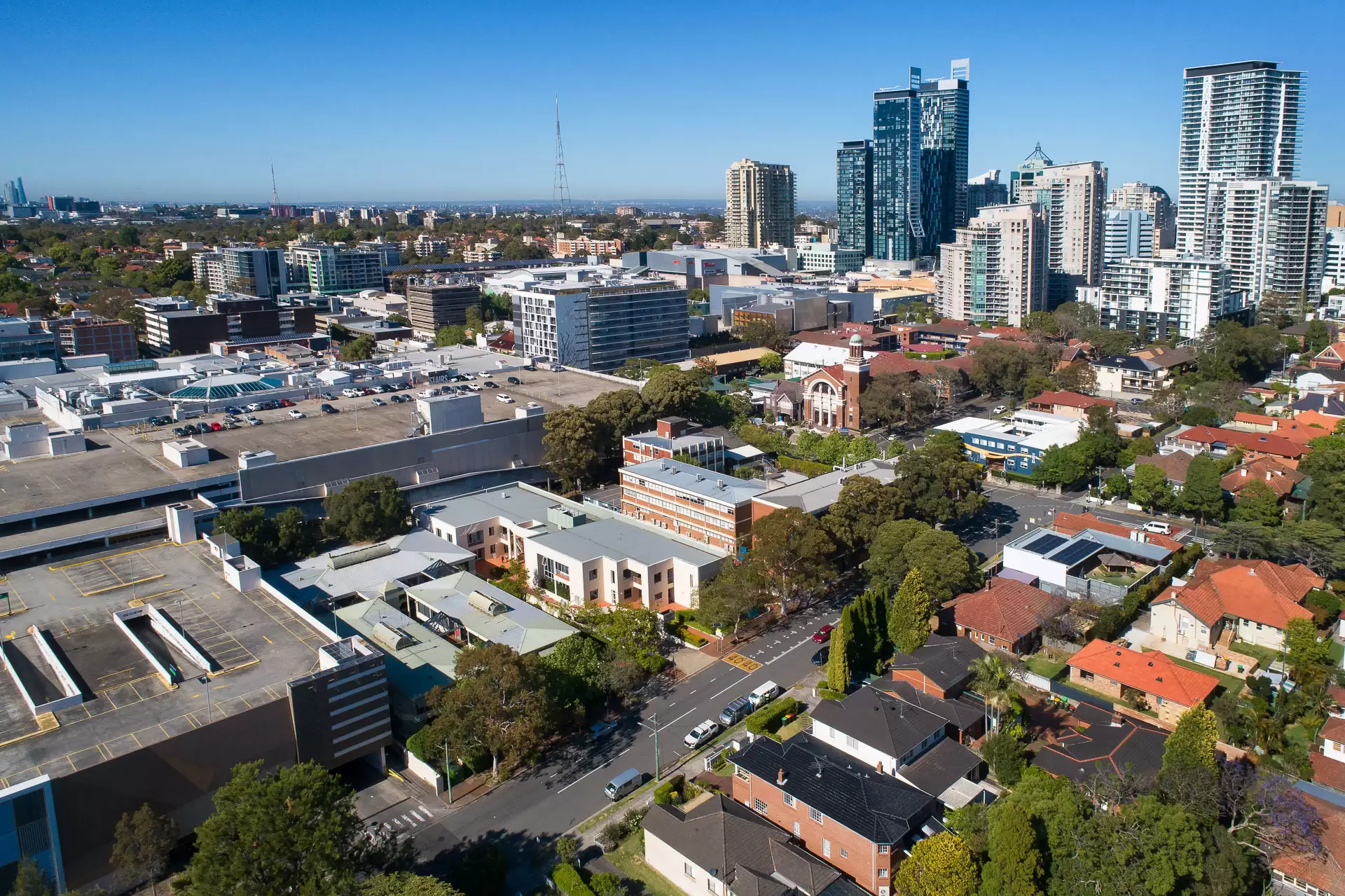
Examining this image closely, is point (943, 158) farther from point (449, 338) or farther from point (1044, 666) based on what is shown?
point (1044, 666)

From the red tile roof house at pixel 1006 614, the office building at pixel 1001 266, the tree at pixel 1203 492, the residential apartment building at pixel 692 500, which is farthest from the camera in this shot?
the office building at pixel 1001 266

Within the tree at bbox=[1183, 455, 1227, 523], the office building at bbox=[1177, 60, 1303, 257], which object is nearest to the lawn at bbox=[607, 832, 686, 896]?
the tree at bbox=[1183, 455, 1227, 523]

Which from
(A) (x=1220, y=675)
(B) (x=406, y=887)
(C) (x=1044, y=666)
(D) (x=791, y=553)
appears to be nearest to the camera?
(B) (x=406, y=887)

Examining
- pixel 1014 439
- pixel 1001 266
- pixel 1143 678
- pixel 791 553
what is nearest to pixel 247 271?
pixel 1001 266

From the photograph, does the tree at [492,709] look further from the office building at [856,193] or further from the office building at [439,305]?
the office building at [856,193]

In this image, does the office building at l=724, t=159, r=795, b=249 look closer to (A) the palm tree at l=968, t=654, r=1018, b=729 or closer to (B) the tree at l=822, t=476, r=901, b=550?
(B) the tree at l=822, t=476, r=901, b=550

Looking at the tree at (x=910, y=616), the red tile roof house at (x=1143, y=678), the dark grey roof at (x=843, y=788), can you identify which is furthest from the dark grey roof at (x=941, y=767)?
the red tile roof house at (x=1143, y=678)

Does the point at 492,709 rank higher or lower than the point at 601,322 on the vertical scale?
lower
